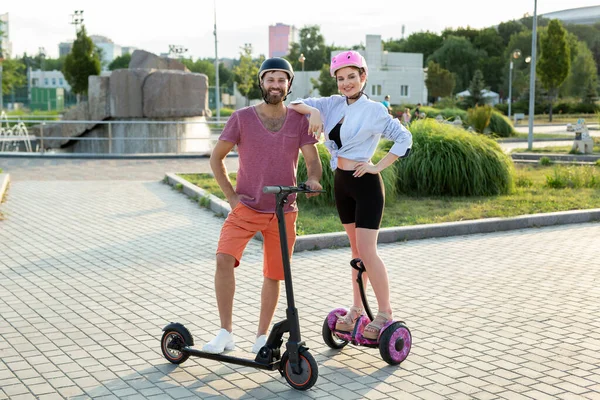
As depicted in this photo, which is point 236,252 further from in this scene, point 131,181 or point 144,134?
point 144,134

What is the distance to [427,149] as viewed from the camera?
41.3 ft

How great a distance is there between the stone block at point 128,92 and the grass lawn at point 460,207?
36.7 ft

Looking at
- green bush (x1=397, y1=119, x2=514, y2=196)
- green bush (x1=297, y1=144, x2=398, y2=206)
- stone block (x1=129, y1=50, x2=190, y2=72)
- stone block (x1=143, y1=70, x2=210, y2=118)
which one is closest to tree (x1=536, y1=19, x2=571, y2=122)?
stone block (x1=129, y1=50, x2=190, y2=72)

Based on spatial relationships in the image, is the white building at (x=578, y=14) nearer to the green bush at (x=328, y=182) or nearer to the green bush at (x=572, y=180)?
the green bush at (x=572, y=180)

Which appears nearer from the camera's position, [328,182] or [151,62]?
[328,182]

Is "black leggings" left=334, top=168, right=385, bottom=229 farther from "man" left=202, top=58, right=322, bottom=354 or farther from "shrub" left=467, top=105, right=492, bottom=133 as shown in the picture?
"shrub" left=467, top=105, right=492, bottom=133

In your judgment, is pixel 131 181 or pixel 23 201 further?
pixel 131 181

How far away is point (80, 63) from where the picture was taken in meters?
44.4

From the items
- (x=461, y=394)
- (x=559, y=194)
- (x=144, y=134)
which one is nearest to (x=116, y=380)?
(x=461, y=394)

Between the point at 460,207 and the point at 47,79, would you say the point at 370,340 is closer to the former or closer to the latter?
the point at 460,207

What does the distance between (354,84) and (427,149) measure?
8.07 meters

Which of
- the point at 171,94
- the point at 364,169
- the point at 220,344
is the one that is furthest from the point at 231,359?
the point at 171,94

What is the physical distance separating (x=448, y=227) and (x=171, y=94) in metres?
16.2

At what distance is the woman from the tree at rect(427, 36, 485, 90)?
8507 cm
